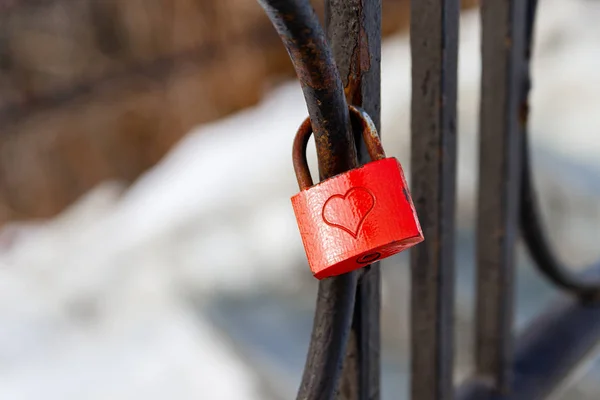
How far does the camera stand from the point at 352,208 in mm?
356

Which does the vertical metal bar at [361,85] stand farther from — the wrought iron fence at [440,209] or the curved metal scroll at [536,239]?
the curved metal scroll at [536,239]

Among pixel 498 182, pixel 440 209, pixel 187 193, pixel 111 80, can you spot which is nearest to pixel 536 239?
pixel 498 182

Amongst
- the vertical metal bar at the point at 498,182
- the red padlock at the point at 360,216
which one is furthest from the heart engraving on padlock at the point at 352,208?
the vertical metal bar at the point at 498,182

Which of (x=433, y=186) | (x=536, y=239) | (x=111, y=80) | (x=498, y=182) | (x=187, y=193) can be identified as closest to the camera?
(x=433, y=186)

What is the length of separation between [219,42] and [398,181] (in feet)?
7.51

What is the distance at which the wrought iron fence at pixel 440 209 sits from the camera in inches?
14.3

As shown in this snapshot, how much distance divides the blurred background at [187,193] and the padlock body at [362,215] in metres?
0.96

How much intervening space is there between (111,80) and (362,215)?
7.37 ft

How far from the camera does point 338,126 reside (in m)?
0.35

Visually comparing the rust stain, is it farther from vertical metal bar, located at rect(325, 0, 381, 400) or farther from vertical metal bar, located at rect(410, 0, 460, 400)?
vertical metal bar, located at rect(410, 0, 460, 400)

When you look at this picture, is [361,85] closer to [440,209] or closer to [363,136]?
[363,136]

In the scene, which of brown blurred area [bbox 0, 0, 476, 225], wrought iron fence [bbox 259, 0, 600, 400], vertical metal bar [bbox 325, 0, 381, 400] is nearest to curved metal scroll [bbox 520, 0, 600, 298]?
wrought iron fence [bbox 259, 0, 600, 400]

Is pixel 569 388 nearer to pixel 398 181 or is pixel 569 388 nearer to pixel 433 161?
pixel 433 161

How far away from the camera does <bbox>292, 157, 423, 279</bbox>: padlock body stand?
352 mm
